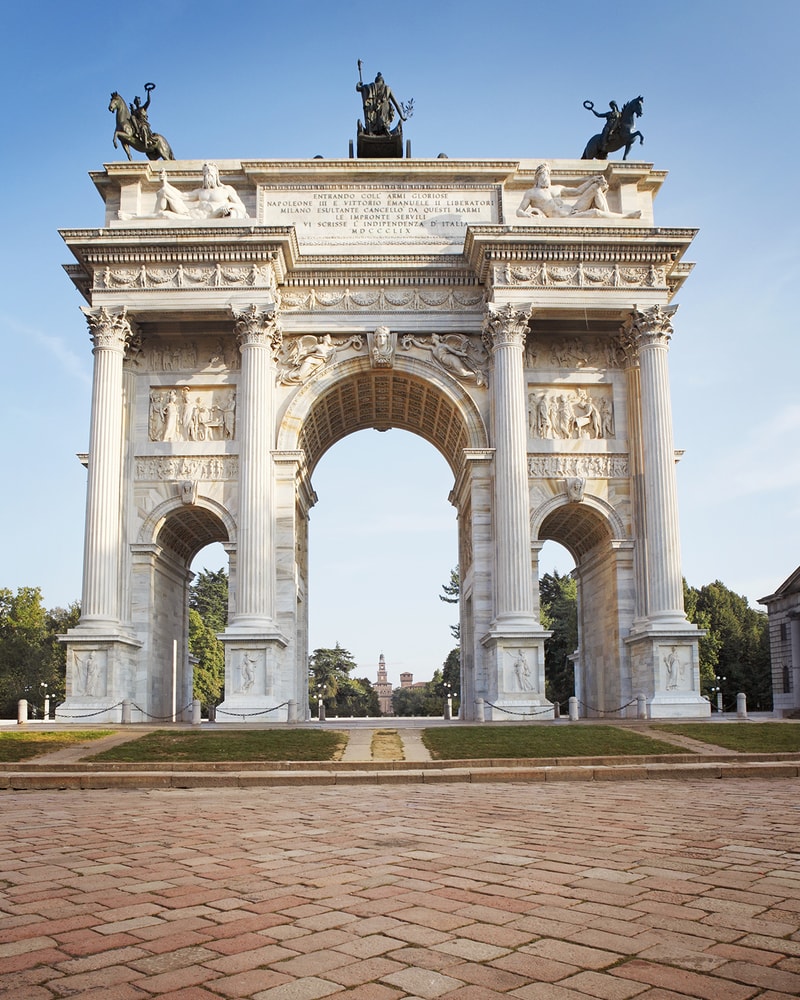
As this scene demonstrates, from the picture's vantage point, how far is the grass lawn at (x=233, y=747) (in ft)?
64.9

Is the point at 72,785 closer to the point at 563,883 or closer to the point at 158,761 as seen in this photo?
the point at 158,761

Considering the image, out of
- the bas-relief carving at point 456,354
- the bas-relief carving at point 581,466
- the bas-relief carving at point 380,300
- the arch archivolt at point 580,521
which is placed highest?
the bas-relief carving at point 380,300

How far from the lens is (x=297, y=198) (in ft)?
130

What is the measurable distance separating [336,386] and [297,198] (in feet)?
25.5

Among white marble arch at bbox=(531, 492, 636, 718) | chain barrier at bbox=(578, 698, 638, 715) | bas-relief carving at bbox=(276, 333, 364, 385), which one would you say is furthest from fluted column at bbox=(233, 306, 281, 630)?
chain barrier at bbox=(578, 698, 638, 715)

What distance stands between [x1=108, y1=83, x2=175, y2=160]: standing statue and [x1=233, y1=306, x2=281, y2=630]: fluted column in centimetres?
958

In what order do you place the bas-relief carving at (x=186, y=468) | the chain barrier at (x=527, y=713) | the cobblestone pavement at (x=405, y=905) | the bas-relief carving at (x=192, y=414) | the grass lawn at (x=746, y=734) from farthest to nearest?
the bas-relief carving at (x=192, y=414)
the bas-relief carving at (x=186, y=468)
the chain barrier at (x=527, y=713)
the grass lawn at (x=746, y=734)
the cobblestone pavement at (x=405, y=905)

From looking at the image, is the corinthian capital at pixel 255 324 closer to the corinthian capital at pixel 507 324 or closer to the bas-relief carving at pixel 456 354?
the bas-relief carving at pixel 456 354

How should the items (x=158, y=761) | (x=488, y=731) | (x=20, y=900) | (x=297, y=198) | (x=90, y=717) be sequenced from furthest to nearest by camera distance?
(x=297, y=198) → (x=90, y=717) → (x=488, y=731) → (x=158, y=761) → (x=20, y=900)

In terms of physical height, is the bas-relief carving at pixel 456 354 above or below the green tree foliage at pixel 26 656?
above

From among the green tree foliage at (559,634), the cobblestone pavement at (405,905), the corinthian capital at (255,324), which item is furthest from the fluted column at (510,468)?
the green tree foliage at (559,634)

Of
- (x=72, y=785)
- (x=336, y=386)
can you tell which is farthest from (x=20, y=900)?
(x=336, y=386)

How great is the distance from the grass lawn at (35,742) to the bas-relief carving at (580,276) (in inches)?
846

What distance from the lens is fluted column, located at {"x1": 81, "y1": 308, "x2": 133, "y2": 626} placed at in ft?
114
